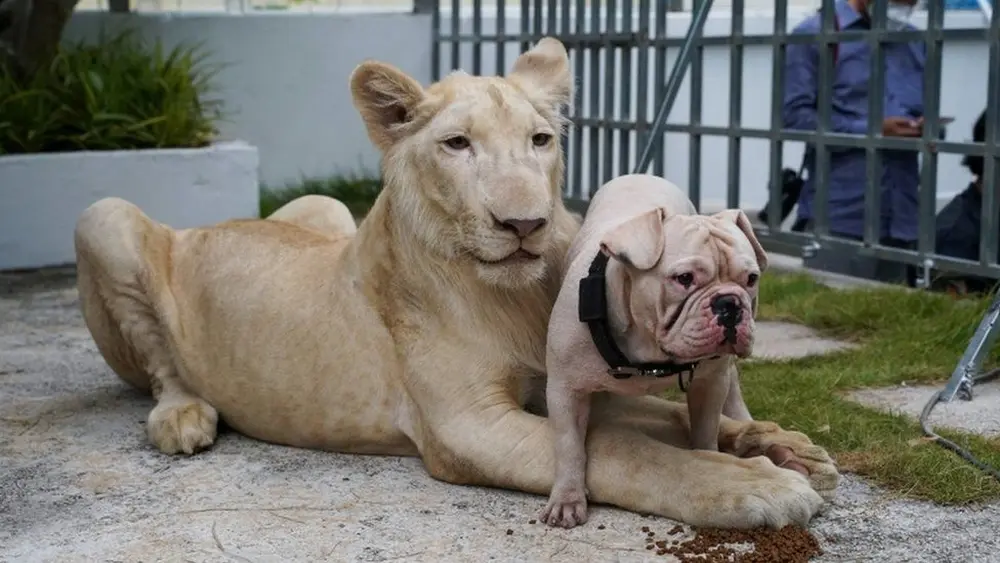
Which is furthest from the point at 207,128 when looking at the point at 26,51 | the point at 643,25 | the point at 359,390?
the point at 359,390

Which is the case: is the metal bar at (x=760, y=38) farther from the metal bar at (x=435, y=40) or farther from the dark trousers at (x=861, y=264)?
the dark trousers at (x=861, y=264)

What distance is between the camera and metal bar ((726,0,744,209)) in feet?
25.9

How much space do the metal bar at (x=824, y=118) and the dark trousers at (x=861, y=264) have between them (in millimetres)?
261

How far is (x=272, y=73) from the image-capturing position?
10930mm

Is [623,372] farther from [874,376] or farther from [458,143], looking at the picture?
[874,376]

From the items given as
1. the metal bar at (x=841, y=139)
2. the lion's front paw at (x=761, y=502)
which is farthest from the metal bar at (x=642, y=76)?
the lion's front paw at (x=761, y=502)

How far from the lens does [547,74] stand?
433 cm

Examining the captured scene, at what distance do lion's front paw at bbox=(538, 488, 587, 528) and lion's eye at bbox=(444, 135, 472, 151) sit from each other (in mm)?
987

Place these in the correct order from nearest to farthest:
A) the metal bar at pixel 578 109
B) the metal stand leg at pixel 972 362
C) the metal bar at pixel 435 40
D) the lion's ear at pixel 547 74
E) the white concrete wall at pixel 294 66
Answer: the lion's ear at pixel 547 74 < the metal stand leg at pixel 972 362 < the metal bar at pixel 578 109 < the white concrete wall at pixel 294 66 < the metal bar at pixel 435 40

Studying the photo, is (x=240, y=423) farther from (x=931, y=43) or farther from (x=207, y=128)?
(x=207, y=128)

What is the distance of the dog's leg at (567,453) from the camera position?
144 inches

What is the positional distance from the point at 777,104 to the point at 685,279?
4735 millimetres

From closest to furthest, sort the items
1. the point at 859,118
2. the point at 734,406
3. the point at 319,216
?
the point at 734,406, the point at 319,216, the point at 859,118

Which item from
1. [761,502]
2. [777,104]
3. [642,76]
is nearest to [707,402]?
[761,502]
